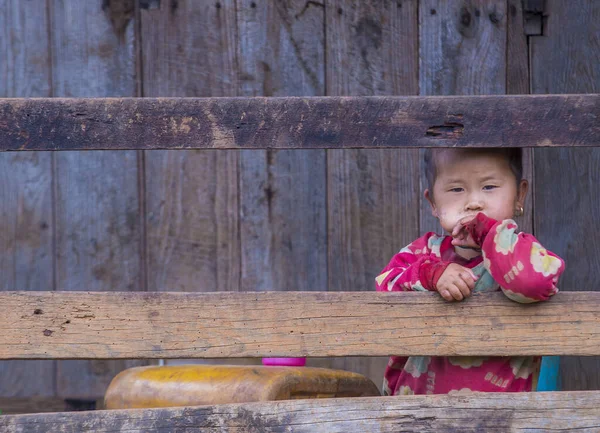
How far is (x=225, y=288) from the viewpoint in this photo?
3.09 m

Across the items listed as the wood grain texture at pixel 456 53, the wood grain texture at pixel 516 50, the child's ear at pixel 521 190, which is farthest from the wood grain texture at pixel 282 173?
the child's ear at pixel 521 190

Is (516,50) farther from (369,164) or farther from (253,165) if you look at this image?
(253,165)

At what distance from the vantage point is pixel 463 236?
2.11 meters

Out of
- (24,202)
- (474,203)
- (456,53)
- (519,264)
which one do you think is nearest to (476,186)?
(474,203)

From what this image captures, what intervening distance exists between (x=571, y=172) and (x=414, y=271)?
1164 mm

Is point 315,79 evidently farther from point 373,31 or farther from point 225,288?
point 225,288

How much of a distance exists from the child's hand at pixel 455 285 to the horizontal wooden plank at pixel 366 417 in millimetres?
199

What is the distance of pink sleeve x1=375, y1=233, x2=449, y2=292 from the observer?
6.68 ft

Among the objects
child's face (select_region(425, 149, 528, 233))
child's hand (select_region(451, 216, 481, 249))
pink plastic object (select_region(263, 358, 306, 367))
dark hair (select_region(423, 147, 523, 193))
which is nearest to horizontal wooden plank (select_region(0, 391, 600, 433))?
child's hand (select_region(451, 216, 481, 249))

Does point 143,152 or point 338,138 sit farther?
point 143,152

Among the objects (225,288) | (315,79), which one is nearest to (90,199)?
(225,288)

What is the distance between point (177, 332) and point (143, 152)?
1299mm

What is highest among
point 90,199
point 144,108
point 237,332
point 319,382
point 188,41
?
point 188,41

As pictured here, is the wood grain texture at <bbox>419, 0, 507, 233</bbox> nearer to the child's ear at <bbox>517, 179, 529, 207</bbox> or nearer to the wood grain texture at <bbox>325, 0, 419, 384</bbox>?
the wood grain texture at <bbox>325, 0, 419, 384</bbox>
